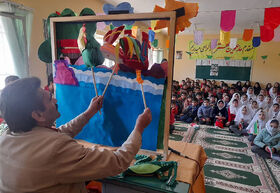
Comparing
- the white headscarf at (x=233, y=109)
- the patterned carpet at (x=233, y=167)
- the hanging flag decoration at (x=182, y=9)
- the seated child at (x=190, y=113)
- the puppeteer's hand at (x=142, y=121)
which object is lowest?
the patterned carpet at (x=233, y=167)

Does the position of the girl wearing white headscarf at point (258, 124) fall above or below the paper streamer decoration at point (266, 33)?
below

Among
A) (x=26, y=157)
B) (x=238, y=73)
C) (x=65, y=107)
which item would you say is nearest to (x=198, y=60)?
(x=238, y=73)

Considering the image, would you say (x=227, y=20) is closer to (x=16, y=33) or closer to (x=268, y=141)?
(x=268, y=141)

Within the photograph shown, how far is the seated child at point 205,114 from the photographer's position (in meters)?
4.87

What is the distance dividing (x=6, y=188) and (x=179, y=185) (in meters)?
0.75

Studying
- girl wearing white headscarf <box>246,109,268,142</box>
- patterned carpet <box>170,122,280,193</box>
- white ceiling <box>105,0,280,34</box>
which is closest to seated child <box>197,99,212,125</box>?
patterned carpet <box>170,122,280,193</box>

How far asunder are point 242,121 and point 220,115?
56 cm

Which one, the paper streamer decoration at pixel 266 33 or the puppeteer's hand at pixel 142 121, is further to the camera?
the paper streamer decoration at pixel 266 33

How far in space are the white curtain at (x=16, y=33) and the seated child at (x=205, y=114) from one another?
12.7 ft

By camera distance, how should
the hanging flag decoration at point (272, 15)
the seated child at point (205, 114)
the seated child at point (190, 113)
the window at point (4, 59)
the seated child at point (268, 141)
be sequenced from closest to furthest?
the window at point (4, 59) → the seated child at point (268, 141) → the hanging flag decoration at point (272, 15) → the seated child at point (205, 114) → the seated child at point (190, 113)

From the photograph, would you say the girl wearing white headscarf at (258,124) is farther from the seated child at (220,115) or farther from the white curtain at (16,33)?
the white curtain at (16,33)

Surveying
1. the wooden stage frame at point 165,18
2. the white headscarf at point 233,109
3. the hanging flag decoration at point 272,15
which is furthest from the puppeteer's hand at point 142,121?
the white headscarf at point 233,109

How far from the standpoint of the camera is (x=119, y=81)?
1276 mm

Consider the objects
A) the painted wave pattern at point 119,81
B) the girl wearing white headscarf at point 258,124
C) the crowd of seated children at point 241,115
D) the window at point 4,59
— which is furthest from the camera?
the girl wearing white headscarf at point 258,124
